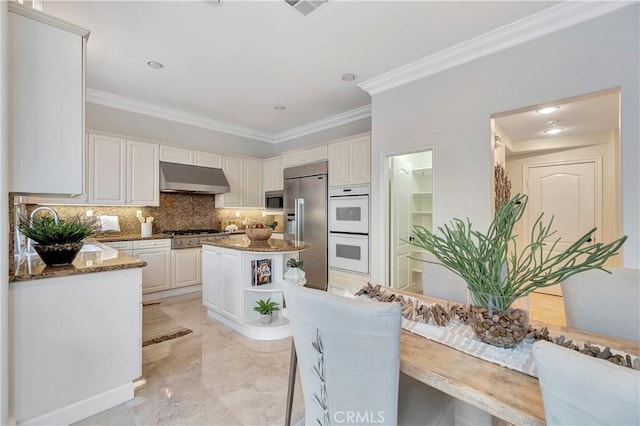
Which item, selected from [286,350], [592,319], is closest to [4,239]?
[286,350]

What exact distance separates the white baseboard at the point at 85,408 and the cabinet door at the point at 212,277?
134cm

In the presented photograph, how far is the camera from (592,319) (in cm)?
137

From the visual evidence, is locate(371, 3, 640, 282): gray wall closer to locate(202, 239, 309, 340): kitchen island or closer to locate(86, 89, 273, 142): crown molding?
locate(202, 239, 309, 340): kitchen island

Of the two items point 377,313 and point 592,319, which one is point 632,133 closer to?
point 592,319

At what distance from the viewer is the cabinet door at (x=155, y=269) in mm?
3884

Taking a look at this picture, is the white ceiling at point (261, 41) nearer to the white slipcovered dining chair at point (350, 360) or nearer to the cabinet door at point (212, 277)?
the cabinet door at point (212, 277)

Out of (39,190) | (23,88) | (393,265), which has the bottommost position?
(393,265)

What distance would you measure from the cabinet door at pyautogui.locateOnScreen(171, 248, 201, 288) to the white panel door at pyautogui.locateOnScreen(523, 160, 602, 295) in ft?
18.6

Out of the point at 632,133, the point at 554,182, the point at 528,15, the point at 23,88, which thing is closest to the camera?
the point at 23,88

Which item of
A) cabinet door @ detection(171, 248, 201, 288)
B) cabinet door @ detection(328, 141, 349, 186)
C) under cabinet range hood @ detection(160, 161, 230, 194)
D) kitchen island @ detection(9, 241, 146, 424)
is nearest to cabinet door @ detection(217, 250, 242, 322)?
kitchen island @ detection(9, 241, 146, 424)

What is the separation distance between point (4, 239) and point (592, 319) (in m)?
2.91

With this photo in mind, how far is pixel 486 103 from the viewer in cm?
261

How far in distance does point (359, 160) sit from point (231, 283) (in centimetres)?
231

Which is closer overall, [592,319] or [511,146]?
[592,319]
